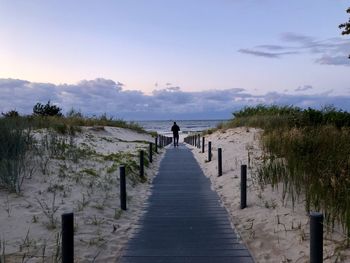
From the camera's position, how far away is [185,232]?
8.13m

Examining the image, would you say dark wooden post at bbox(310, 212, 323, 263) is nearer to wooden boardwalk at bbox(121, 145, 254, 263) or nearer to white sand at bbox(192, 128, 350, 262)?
white sand at bbox(192, 128, 350, 262)

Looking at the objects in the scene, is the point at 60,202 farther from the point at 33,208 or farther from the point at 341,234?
the point at 341,234

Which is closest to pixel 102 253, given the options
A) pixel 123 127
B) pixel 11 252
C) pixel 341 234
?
pixel 11 252

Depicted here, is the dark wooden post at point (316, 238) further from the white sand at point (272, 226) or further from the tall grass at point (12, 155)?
the tall grass at point (12, 155)

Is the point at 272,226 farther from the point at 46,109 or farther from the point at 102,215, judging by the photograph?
the point at 46,109

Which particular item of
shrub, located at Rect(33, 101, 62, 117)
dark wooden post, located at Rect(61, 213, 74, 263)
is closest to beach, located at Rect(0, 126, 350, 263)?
dark wooden post, located at Rect(61, 213, 74, 263)

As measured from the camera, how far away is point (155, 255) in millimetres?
6844

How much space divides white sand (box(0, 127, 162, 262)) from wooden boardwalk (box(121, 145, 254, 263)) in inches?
12.8

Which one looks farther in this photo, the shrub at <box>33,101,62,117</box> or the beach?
the shrub at <box>33,101,62,117</box>

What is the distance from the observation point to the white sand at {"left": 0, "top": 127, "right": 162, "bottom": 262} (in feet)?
23.0

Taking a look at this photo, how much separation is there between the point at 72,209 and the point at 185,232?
247 cm

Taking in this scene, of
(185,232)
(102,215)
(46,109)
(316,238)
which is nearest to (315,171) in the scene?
(185,232)

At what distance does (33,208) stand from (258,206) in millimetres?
4555

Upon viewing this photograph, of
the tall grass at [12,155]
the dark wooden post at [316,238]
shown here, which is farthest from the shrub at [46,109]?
the dark wooden post at [316,238]
